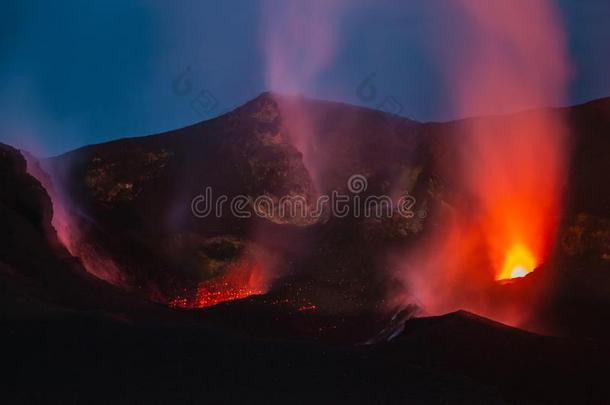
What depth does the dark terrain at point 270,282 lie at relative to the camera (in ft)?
27.5

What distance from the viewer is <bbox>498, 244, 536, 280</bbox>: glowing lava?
76.2ft

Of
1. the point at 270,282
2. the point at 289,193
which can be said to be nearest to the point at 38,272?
the point at 270,282

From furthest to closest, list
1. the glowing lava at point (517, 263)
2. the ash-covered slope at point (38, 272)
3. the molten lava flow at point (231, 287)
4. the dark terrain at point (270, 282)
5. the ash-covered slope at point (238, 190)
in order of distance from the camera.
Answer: the glowing lava at point (517, 263), the ash-covered slope at point (238, 190), the molten lava flow at point (231, 287), the ash-covered slope at point (38, 272), the dark terrain at point (270, 282)

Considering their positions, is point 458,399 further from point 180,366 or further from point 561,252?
point 561,252

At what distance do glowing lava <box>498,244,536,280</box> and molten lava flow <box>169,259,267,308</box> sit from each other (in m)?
10.1

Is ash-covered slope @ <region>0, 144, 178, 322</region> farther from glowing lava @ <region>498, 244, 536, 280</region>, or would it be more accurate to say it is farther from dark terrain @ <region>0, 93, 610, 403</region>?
glowing lava @ <region>498, 244, 536, 280</region>

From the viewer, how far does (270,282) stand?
893 inches

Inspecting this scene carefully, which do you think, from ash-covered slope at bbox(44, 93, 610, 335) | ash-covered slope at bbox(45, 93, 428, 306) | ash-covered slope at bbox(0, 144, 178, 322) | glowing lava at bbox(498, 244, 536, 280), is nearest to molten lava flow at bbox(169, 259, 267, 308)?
ash-covered slope at bbox(44, 93, 610, 335)

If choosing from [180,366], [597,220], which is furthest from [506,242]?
[180,366]

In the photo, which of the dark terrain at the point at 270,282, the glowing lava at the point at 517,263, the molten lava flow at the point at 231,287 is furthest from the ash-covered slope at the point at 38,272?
the glowing lava at the point at 517,263

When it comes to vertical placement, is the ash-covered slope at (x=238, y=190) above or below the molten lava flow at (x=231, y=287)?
above

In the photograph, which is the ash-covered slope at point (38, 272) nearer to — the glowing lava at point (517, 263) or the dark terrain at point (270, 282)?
the dark terrain at point (270, 282)

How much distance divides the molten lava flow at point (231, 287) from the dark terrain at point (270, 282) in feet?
0.94

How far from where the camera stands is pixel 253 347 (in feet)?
32.0
